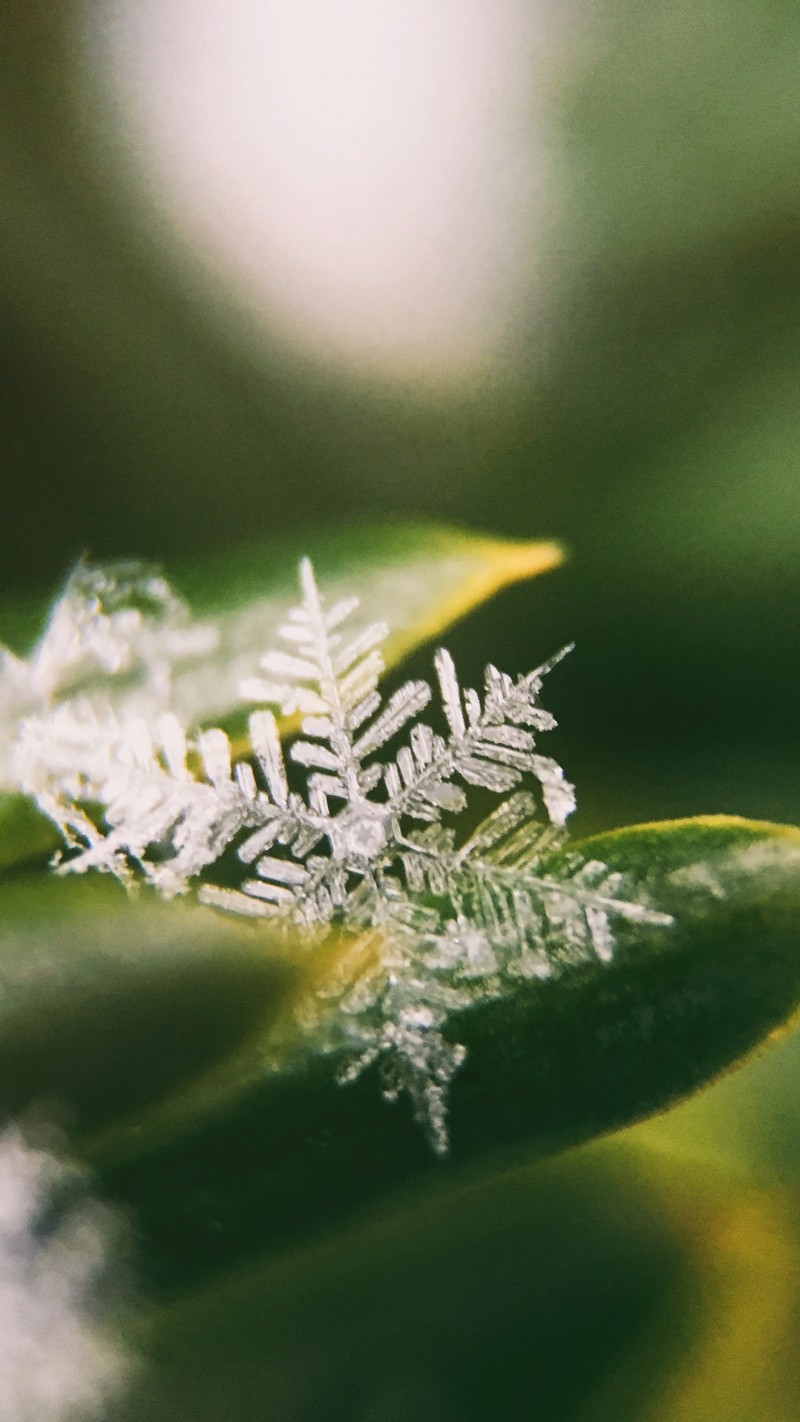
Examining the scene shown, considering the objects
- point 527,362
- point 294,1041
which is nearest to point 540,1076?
point 294,1041

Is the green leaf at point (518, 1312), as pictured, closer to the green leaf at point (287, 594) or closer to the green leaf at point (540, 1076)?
the green leaf at point (540, 1076)

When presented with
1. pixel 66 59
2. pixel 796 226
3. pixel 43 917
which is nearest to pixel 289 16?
pixel 66 59

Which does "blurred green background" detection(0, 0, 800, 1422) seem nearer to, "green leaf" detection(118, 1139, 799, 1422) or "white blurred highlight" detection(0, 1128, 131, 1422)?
"green leaf" detection(118, 1139, 799, 1422)

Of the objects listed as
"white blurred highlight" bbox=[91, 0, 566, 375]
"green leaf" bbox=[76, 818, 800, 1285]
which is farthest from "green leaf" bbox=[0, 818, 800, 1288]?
"white blurred highlight" bbox=[91, 0, 566, 375]

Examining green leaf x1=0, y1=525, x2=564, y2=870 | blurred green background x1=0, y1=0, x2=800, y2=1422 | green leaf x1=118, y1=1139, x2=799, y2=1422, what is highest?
blurred green background x1=0, y1=0, x2=800, y2=1422

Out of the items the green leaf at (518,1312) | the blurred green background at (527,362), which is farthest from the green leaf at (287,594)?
the green leaf at (518,1312)

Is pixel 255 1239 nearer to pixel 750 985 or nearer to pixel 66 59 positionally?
pixel 750 985
